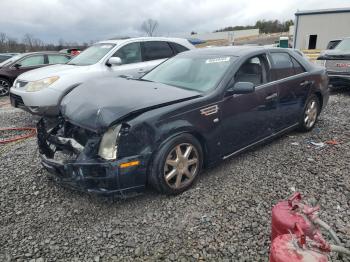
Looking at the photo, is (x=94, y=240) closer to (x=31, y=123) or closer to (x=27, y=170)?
(x=27, y=170)

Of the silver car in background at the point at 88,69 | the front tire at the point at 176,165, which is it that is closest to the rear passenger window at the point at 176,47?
the silver car in background at the point at 88,69

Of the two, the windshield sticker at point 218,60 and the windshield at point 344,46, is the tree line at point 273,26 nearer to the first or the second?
the windshield at point 344,46

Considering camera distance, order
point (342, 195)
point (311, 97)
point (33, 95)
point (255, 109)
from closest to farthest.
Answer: point (342, 195), point (255, 109), point (311, 97), point (33, 95)

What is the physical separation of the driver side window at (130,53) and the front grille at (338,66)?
5.45m

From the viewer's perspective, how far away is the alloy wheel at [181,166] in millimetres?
3086

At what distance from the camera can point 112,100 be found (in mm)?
3031

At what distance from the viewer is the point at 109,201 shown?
3.16 metres

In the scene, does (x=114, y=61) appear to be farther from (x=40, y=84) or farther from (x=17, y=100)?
(x=17, y=100)

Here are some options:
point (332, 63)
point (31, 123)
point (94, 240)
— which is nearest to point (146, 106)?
point (94, 240)

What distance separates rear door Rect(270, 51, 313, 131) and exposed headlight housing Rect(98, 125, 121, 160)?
8.23 feet

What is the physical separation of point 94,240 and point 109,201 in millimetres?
586

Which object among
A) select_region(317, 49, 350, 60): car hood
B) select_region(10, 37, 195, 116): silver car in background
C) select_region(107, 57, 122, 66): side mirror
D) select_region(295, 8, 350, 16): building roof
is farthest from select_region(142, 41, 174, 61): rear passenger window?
select_region(295, 8, 350, 16): building roof

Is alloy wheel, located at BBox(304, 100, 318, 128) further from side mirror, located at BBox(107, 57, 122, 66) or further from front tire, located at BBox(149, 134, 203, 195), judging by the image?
side mirror, located at BBox(107, 57, 122, 66)

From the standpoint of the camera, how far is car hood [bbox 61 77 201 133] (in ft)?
9.29
